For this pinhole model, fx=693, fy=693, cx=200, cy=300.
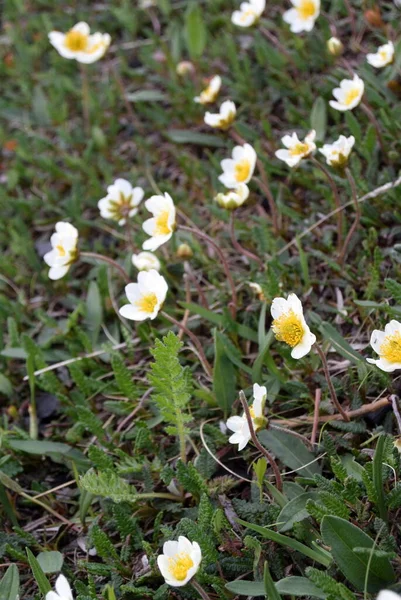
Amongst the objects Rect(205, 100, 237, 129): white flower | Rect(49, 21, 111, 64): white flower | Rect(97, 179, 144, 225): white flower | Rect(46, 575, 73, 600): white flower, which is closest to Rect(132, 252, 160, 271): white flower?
Rect(97, 179, 144, 225): white flower

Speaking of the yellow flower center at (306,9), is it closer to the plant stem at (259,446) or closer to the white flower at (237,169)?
the white flower at (237,169)

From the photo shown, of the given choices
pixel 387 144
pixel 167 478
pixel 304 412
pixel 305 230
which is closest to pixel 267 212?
pixel 305 230

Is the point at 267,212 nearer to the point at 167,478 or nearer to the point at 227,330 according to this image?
the point at 227,330

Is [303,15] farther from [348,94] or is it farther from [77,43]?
[77,43]

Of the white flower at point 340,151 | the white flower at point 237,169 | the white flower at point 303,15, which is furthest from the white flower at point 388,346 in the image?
the white flower at point 303,15

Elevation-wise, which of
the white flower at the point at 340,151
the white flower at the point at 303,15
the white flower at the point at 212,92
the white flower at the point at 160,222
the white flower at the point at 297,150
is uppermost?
the white flower at the point at 303,15

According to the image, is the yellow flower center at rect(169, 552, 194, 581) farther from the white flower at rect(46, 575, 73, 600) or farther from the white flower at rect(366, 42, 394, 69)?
the white flower at rect(366, 42, 394, 69)
